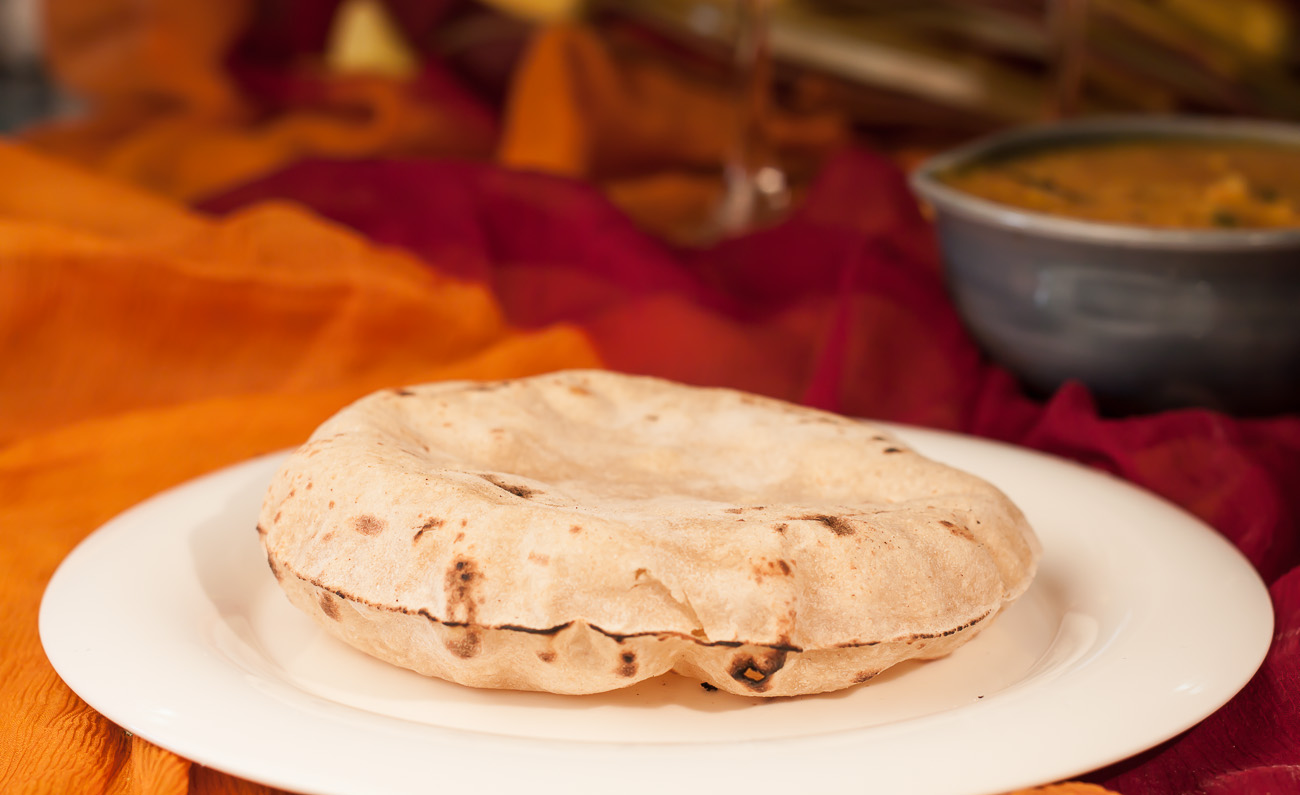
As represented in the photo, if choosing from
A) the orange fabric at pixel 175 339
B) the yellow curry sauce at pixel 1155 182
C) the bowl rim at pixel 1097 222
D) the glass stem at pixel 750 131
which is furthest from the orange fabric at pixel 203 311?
the yellow curry sauce at pixel 1155 182

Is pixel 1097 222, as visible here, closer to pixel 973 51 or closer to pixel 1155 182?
pixel 1155 182

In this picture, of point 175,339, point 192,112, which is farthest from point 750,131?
point 192,112

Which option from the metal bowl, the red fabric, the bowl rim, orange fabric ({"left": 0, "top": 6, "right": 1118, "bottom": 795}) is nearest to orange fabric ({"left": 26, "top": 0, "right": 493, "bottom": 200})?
orange fabric ({"left": 0, "top": 6, "right": 1118, "bottom": 795})

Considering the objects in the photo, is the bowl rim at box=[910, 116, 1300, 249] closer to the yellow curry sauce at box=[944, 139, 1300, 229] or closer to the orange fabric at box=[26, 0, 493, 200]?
the yellow curry sauce at box=[944, 139, 1300, 229]

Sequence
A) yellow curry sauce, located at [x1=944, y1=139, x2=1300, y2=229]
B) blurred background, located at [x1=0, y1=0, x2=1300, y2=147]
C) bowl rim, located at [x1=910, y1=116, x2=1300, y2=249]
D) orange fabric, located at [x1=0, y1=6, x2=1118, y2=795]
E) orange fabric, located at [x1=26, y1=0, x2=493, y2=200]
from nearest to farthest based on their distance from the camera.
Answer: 1. orange fabric, located at [x1=0, y1=6, x2=1118, y2=795]
2. bowl rim, located at [x1=910, y1=116, x2=1300, y2=249]
3. yellow curry sauce, located at [x1=944, y1=139, x2=1300, y2=229]
4. blurred background, located at [x1=0, y1=0, x2=1300, y2=147]
5. orange fabric, located at [x1=26, y1=0, x2=493, y2=200]

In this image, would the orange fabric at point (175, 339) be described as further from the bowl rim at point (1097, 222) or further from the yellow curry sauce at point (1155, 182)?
the yellow curry sauce at point (1155, 182)

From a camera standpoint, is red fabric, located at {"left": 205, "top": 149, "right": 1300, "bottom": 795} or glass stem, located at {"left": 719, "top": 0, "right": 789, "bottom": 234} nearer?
red fabric, located at {"left": 205, "top": 149, "right": 1300, "bottom": 795}

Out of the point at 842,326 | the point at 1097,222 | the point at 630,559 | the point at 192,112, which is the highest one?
the point at 1097,222
